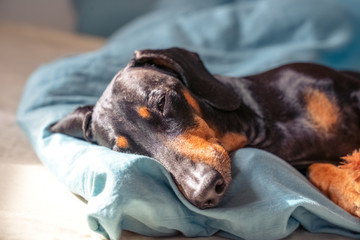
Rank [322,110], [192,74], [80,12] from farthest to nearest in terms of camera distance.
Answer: [80,12] < [322,110] < [192,74]

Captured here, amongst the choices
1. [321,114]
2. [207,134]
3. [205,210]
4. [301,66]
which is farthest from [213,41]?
[205,210]

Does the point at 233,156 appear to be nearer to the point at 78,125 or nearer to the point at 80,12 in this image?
the point at 78,125

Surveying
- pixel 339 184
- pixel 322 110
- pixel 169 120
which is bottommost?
pixel 339 184

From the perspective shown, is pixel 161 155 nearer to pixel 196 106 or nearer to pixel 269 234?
pixel 196 106

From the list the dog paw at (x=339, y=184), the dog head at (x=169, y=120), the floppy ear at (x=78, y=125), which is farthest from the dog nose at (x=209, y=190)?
the floppy ear at (x=78, y=125)

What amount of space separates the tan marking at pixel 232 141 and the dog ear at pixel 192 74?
103 mm

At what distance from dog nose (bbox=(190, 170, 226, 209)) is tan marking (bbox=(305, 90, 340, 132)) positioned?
0.71 metres

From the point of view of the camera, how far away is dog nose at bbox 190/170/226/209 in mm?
1408

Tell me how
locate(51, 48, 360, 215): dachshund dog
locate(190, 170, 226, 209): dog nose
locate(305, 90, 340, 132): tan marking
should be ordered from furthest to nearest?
locate(305, 90, 340, 132): tan marking
locate(51, 48, 360, 215): dachshund dog
locate(190, 170, 226, 209): dog nose

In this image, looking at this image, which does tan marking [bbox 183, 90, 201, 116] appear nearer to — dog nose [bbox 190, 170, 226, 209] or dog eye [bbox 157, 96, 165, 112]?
dog eye [bbox 157, 96, 165, 112]

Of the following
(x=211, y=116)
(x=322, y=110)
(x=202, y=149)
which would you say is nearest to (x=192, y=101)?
(x=211, y=116)

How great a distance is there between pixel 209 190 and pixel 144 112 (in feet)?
1.36

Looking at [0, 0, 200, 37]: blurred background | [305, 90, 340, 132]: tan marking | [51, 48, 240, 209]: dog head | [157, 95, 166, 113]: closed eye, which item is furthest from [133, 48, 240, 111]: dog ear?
[0, 0, 200, 37]: blurred background

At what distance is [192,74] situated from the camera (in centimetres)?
191
